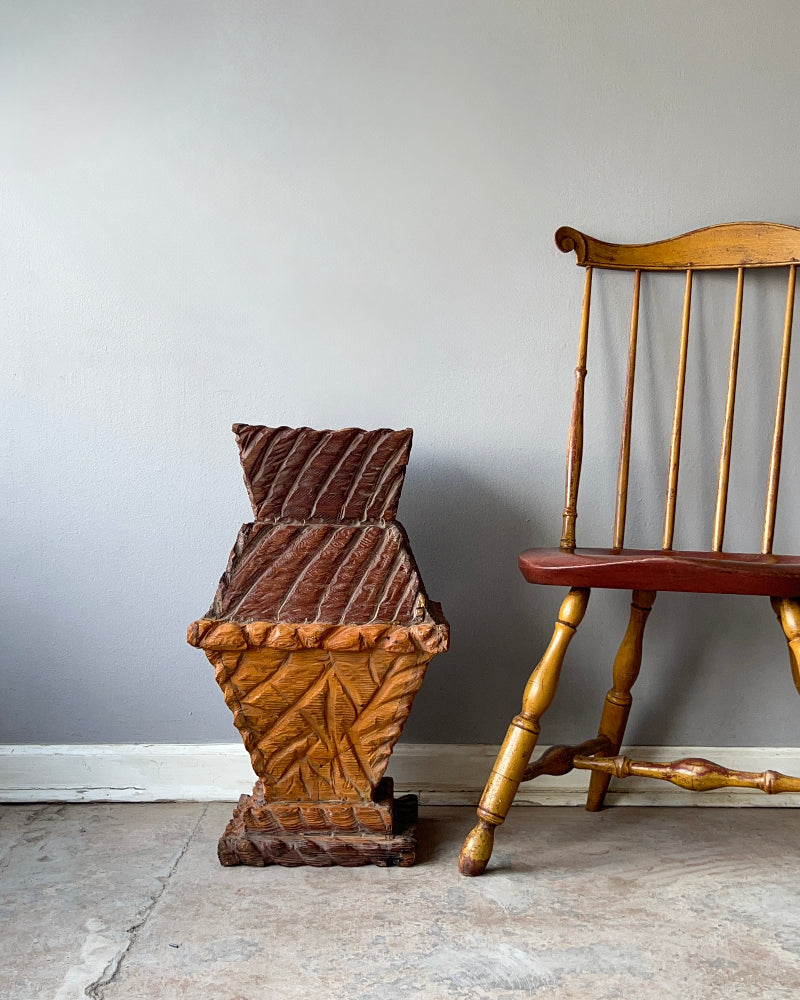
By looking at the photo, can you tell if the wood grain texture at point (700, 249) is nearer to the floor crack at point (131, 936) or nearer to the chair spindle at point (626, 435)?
the chair spindle at point (626, 435)

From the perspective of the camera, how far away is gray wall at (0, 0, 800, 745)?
4.93ft

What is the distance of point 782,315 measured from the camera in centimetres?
153

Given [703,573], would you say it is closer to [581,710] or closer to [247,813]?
[581,710]

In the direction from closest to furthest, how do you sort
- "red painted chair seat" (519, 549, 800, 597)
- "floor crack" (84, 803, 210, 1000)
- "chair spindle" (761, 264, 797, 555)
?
"floor crack" (84, 803, 210, 1000)
"red painted chair seat" (519, 549, 800, 597)
"chair spindle" (761, 264, 797, 555)

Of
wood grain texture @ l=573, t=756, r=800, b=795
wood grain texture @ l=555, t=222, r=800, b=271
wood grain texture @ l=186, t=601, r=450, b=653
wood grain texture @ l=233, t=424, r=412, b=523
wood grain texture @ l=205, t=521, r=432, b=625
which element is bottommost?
wood grain texture @ l=573, t=756, r=800, b=795

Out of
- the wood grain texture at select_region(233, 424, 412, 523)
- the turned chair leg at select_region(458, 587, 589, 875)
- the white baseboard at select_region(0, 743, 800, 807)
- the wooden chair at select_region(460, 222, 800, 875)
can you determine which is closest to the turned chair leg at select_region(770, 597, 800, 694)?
the wooden chair at select_region(460, 222, 800, 875)

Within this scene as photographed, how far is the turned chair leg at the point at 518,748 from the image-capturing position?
1224mm

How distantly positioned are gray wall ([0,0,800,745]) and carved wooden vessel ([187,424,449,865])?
208mm

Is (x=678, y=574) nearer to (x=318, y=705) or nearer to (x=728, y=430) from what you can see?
(x=728, y=430)

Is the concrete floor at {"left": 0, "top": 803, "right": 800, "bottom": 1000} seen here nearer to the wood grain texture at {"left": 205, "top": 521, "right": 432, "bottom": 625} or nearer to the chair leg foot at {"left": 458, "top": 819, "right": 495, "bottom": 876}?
the chair leg foot at {"left": 458, "top": 819, "right": 495, "bottom": 876}

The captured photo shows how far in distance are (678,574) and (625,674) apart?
367 millimetres

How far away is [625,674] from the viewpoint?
1448mm

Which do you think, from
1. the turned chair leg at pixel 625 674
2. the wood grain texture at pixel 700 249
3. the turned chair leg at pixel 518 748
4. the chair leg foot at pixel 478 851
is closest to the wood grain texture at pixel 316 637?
the turned chair leg at pixel 518 748

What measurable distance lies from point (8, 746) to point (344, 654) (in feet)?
2.47
